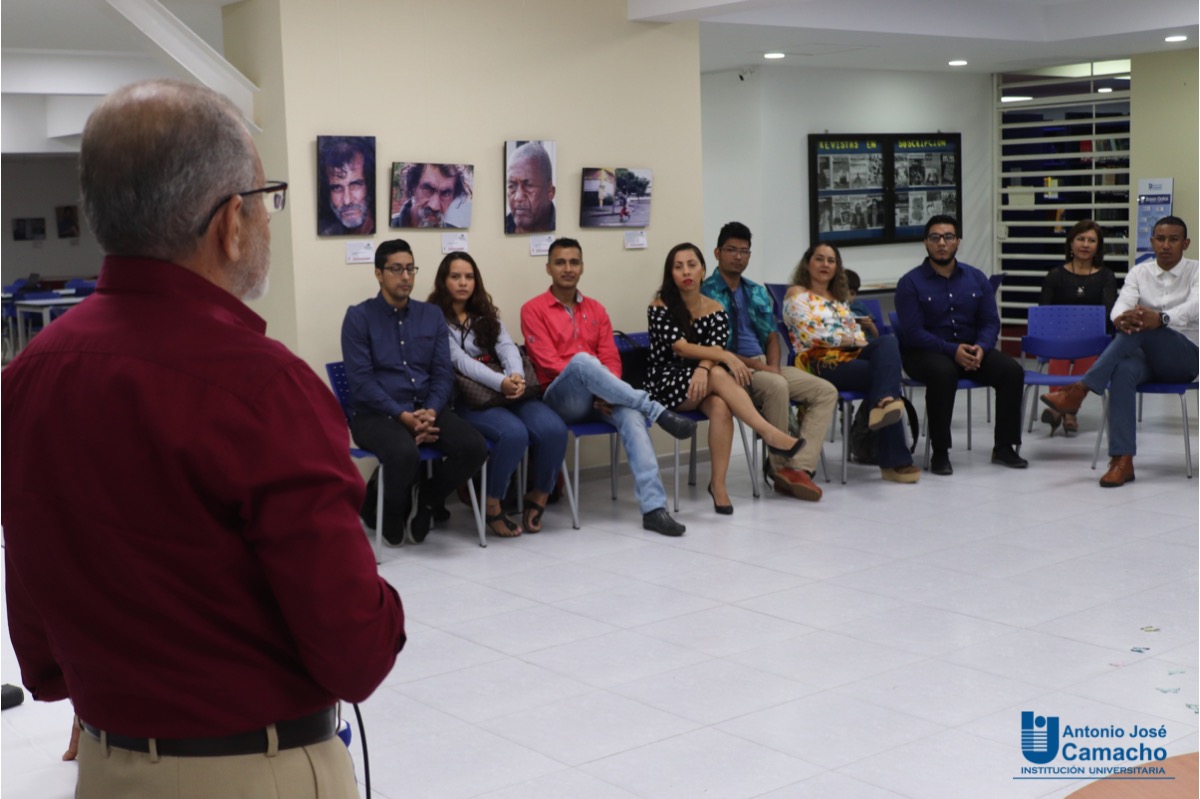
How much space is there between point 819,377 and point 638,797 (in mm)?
4089

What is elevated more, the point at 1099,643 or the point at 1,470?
the point at 1,470

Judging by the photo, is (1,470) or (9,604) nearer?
(1,470)

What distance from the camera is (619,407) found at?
20.5 feet

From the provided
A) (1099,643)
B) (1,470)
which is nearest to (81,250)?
(1099,643)

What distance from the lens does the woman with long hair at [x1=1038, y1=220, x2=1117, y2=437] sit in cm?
830

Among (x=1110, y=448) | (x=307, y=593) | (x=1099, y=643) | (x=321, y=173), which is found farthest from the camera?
(x=1110, y=448)

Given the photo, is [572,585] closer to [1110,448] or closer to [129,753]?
[1110,448]

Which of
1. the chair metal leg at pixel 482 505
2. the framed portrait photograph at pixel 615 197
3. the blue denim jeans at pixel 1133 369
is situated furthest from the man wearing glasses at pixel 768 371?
the chair metal leg at pixel 482 505

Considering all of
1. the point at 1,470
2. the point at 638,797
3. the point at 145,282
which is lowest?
the point at 638,797

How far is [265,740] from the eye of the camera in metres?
1.38

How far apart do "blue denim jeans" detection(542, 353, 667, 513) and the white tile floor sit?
25 cm

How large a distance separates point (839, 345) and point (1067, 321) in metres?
1.88

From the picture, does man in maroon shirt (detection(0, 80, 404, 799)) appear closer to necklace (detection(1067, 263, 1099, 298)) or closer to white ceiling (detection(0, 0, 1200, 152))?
white ceiling (detection(0, 0, 1200, 152))

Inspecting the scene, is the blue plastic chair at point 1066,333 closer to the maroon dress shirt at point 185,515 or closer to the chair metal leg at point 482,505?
the chair metal leg at point 482,505
